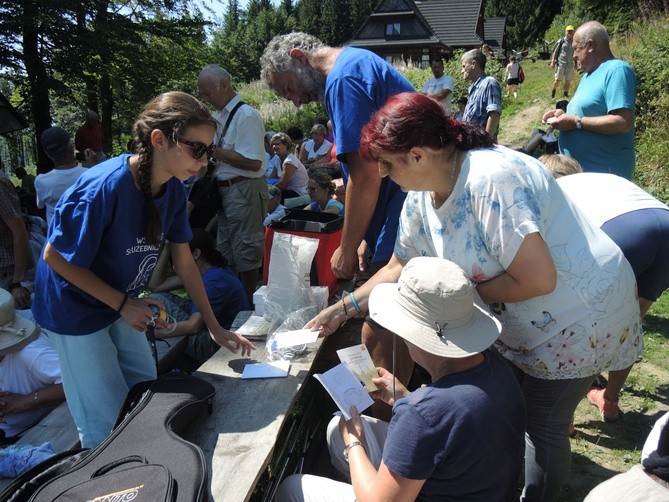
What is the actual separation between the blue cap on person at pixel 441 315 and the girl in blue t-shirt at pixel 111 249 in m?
0.90

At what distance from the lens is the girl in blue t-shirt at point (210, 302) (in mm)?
3209

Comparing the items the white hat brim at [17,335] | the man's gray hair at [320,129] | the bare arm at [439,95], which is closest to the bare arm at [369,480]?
the bare arm at [439,95]

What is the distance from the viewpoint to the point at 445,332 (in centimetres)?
154

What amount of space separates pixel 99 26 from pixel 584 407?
12.9m

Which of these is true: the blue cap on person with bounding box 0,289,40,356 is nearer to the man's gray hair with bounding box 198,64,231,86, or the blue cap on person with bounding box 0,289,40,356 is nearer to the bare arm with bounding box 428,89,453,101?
the bare arm with bounding box 428,89,453,101

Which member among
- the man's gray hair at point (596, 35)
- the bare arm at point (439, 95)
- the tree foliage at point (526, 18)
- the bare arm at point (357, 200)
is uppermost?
the tree foliage at point (526, 18)

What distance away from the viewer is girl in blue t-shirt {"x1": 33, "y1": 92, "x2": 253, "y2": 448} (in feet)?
6.02

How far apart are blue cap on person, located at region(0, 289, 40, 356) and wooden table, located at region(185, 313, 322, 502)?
95 centimetres

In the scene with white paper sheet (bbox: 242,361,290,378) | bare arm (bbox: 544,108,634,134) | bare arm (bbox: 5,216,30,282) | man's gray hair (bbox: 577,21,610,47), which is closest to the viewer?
white paper sheet (bbox: 242,361,290,378)

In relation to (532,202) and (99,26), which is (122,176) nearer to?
(532,202)

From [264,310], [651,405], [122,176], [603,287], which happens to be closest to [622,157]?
[651,405]

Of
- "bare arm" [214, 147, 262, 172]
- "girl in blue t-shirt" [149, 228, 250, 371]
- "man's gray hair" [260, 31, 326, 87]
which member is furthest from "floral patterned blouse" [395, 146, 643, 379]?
"bare arm" [214, 147, 262, 172]

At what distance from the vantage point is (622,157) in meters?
3.62

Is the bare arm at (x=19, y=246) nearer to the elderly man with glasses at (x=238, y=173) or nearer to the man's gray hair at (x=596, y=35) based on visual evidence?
the elderly man with glasses at (x=238, y=173)
